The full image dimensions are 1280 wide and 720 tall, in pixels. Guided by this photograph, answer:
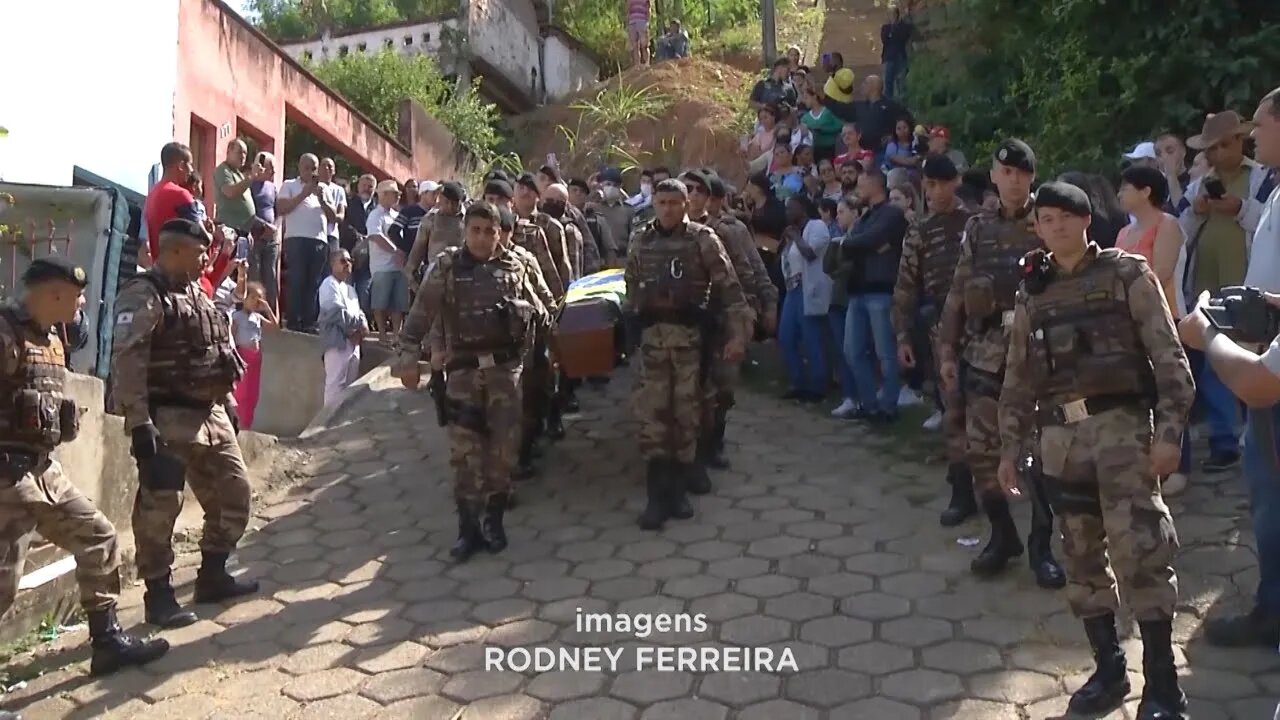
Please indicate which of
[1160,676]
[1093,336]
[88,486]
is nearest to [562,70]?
[88,486]

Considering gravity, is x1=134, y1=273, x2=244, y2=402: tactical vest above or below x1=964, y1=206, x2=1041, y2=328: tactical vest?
below

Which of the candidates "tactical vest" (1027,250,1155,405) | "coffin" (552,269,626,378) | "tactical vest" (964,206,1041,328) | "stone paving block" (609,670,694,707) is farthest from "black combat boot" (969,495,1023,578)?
"coffin" (552,269,626,378)

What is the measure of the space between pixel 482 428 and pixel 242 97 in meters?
8.07

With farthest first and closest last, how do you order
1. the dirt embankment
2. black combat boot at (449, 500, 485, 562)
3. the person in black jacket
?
the dirt embankment
the person in black jacket
black combat boot at (449, 500, 485, 562)

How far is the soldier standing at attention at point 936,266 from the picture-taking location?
5.65m

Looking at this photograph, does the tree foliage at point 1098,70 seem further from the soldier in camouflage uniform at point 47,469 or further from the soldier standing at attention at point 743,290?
the soldier in camouflage uniform at point 47,469

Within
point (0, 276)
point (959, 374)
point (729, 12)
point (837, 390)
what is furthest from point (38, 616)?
point (729, 12)

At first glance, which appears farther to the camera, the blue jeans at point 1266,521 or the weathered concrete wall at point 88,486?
the weathered concrete wall at point 88,486

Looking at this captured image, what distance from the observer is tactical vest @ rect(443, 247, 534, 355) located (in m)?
5.80

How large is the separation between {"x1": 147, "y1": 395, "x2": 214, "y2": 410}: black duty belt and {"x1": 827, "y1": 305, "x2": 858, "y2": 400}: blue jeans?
458cm

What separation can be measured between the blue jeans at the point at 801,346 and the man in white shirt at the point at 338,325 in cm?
371

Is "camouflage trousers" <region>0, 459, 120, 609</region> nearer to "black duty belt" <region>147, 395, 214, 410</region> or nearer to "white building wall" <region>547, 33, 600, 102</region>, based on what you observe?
"black duty belt" <region>147, 395, 214, 410</region>

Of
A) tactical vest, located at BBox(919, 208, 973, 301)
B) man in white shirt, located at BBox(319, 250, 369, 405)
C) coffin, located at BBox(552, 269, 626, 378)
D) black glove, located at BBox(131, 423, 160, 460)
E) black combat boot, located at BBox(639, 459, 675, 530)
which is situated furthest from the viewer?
man in white shirt, located at BBox(319, 250, 369, 405)

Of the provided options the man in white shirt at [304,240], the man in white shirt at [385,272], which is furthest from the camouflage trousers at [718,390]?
the man in white shirt at [304,240]
